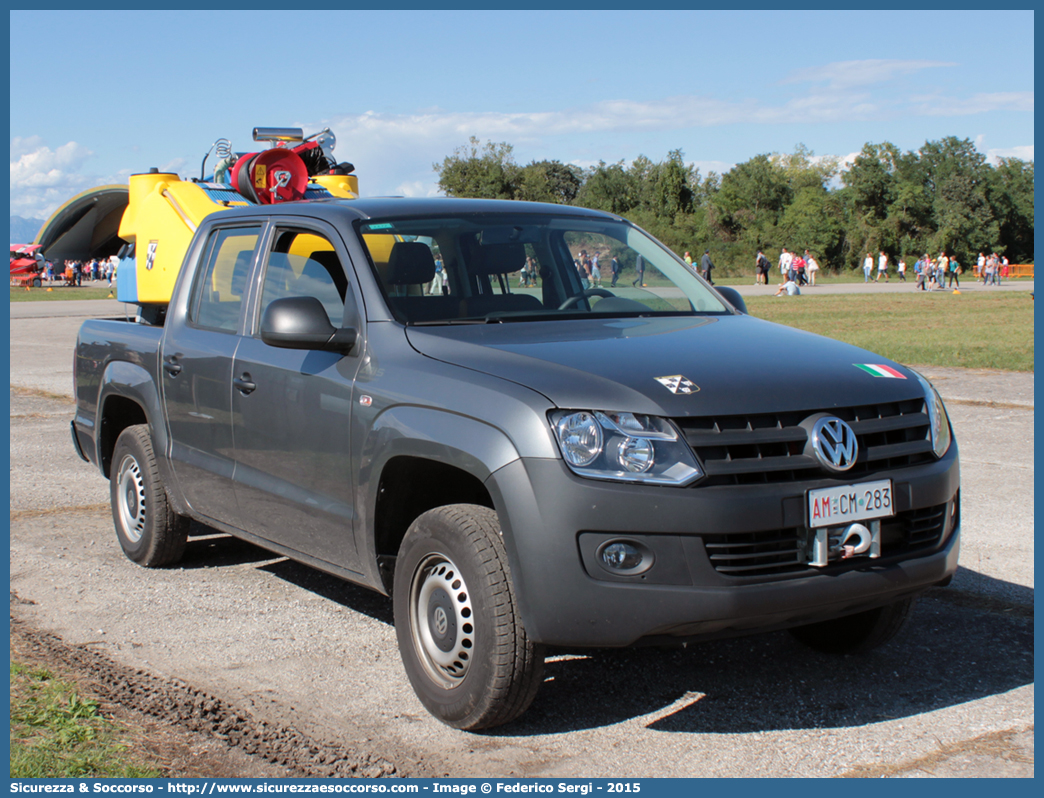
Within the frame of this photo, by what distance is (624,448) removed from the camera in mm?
3316

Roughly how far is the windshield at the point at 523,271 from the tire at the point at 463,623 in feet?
3.15

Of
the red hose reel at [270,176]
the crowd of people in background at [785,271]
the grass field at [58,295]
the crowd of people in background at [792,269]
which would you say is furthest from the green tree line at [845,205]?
the red hose reel at [270,176]

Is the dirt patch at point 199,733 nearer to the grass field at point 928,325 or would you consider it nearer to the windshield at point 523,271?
the windshield at point 523,271

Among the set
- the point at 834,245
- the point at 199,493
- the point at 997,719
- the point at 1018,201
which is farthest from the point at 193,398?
the point at 1018,201

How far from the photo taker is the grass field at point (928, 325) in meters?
15.9

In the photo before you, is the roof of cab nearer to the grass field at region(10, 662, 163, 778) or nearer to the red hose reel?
the grass field at region(10, 662, 163, 778)

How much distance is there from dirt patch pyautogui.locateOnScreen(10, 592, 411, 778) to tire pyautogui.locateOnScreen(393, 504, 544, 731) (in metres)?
0.34

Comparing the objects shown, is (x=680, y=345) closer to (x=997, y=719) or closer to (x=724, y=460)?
(x=724, y=460)

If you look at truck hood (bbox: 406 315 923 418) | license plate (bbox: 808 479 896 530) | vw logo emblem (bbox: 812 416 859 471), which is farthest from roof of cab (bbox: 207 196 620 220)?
license plate (bbox: 808 479 896 530)

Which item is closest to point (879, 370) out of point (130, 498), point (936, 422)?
point (936, 422)

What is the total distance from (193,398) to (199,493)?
45cm

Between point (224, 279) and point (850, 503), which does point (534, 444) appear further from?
point (224, 279)

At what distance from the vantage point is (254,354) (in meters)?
4.74

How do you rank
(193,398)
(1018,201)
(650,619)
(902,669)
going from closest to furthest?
(650,619), (902,669), (193,398), (1018,201)
